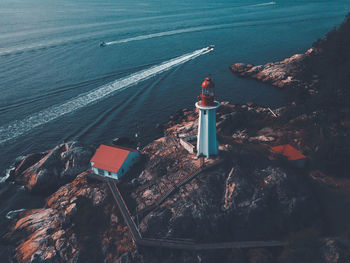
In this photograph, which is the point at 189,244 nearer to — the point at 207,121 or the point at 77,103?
the point at 207,121

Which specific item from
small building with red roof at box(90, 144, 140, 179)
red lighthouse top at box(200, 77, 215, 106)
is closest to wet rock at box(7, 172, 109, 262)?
small building with red roof at box(90, 144, 140, 179)

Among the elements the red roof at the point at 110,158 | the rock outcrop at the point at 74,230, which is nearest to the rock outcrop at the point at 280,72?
the red roof at the point at 110,158

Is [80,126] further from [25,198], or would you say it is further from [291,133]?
[291,133]

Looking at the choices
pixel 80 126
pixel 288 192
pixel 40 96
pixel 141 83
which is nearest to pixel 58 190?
pixel 80 126

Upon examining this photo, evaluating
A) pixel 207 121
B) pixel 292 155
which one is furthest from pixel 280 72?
pixel 207 121

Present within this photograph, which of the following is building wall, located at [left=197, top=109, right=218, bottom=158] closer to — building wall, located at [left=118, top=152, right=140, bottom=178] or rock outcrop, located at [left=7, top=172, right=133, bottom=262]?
building wall, located at [left=118, top=152, right=140, bottom=178]
